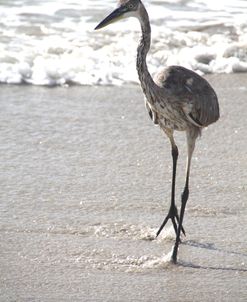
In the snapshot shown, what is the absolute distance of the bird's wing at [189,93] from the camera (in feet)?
18.5

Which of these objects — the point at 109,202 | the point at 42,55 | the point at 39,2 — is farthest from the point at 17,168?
the point at 39,2

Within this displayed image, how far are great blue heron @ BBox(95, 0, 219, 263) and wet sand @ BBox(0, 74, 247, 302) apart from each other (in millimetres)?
249

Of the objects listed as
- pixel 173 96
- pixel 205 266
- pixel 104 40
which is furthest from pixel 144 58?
pixel 104 40

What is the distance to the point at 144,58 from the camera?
18.2ft

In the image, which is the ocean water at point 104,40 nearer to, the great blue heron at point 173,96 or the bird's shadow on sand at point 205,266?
the great blue heron at point 173,96

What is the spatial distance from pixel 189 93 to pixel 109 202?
35.9 inches

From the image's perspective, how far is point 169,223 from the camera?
5977mm

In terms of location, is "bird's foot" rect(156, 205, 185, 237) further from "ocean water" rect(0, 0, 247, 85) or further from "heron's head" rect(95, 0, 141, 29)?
"ocean water" rect(0, 0, 247, 85)

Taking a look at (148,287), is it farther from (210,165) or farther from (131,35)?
(131,35)

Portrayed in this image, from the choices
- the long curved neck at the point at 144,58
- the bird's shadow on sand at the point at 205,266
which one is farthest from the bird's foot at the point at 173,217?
the long curved neck at the point at 144,58

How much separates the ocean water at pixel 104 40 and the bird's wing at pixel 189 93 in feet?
9.38

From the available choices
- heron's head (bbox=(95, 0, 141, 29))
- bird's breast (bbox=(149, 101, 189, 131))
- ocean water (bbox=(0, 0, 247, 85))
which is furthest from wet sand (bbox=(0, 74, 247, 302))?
heron's head (bbox=(95, 0, 141, 29))

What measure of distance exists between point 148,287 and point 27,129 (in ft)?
8.66

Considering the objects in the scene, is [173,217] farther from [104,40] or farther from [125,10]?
[104,40]
